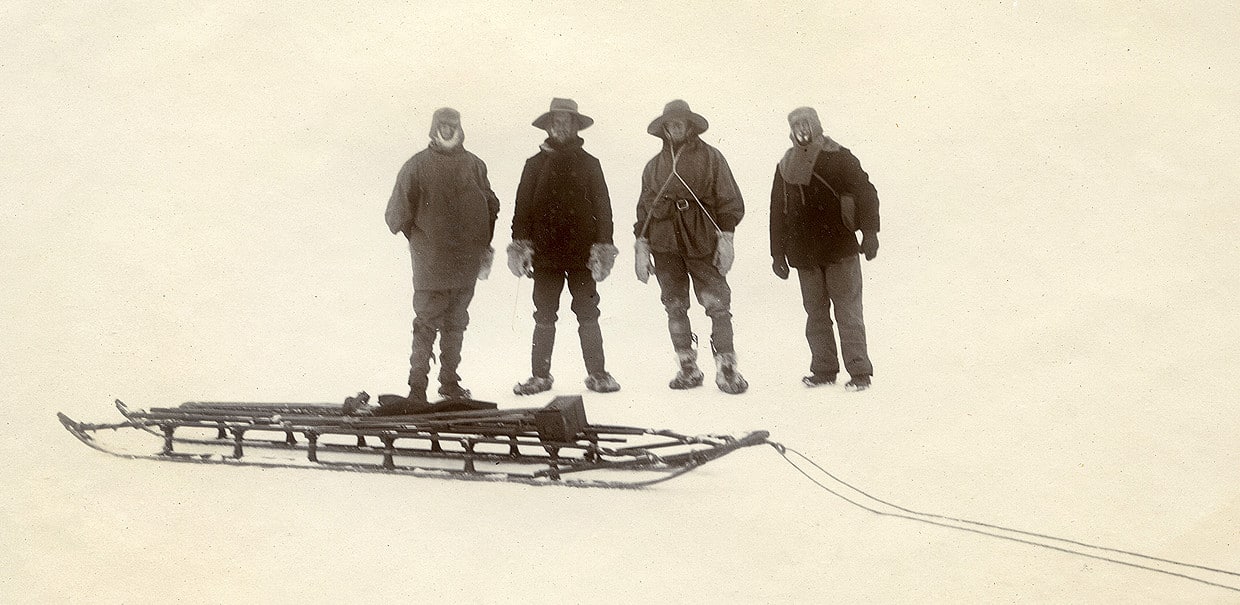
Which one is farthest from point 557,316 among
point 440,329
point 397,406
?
point 397,406

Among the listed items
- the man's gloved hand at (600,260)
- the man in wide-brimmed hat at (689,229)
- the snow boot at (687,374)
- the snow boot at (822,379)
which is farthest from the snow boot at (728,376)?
the man's gloved hand at (600,260)

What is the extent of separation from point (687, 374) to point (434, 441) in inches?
67.4

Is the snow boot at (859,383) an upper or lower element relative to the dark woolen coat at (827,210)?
lower

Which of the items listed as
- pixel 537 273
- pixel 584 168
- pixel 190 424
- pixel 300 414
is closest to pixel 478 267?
pixel 537 273

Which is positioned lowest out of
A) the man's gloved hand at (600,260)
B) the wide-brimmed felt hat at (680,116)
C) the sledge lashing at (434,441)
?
the sledge lashing at (434,441)

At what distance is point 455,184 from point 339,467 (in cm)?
167

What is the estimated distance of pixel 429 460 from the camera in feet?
17.0

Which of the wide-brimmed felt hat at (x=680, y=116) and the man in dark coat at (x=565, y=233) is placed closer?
the wide-brimmed felt hat at (x=680, y=116)

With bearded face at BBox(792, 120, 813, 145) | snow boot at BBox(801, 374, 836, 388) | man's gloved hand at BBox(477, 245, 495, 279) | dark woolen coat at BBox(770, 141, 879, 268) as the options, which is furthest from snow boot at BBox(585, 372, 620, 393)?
bearded face at BBox(792, 120, 813, 145)

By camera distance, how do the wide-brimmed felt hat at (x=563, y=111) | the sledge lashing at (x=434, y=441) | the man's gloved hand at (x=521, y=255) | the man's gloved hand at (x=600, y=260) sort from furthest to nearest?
the man's gloved hand at (x=521, y=255), the man's gloved hand at (x=600, y=260), the wide-brimmed felt hat at (x=563, y=111), the sledge lashing at (x=434, y=441)

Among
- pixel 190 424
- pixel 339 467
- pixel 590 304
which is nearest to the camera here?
pixel 339 467

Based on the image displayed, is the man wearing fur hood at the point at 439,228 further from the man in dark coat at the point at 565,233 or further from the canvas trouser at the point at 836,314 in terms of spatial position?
the canvas trouser at the point at 836,314

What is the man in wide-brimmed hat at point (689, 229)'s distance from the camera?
609cm

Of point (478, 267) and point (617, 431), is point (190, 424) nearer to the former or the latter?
point (478, 267)
